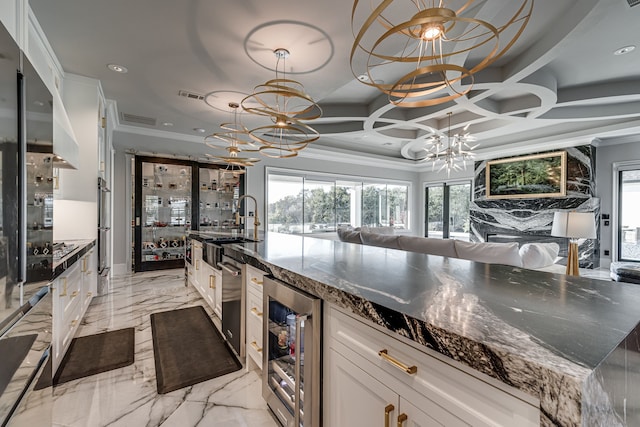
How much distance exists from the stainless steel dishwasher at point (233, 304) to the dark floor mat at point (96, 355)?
826 millimetres

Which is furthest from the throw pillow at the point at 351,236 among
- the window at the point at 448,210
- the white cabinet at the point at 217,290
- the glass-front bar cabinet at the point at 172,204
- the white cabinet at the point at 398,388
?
the window at the point at 448,210

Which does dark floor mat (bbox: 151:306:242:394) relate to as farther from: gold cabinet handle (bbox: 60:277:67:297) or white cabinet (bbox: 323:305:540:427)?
white cabinet (bbox: 323:305:540:427)

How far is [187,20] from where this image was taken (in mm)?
2477

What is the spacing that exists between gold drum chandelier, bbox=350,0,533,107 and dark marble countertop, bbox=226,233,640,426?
1046mm

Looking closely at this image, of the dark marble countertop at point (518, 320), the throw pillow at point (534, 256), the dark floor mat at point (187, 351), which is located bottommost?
the dark floor mat at point (187, 351)

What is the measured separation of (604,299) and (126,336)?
3.46 metres

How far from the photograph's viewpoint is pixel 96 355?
7.83 ft

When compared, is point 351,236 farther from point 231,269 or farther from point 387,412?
point 387,412

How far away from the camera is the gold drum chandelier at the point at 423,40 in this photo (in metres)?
1.28

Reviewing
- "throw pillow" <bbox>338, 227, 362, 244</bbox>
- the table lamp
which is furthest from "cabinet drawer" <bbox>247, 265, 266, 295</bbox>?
the table lamp

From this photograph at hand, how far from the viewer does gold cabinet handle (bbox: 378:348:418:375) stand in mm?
818

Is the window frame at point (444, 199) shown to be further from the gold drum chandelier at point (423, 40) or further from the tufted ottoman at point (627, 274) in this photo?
the tufted ottoman at point (627, 274)

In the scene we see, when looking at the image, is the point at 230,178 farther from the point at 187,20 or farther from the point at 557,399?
the point at 557,399

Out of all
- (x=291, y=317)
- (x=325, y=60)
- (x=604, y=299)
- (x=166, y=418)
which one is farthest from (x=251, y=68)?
(x=604, y=299)
